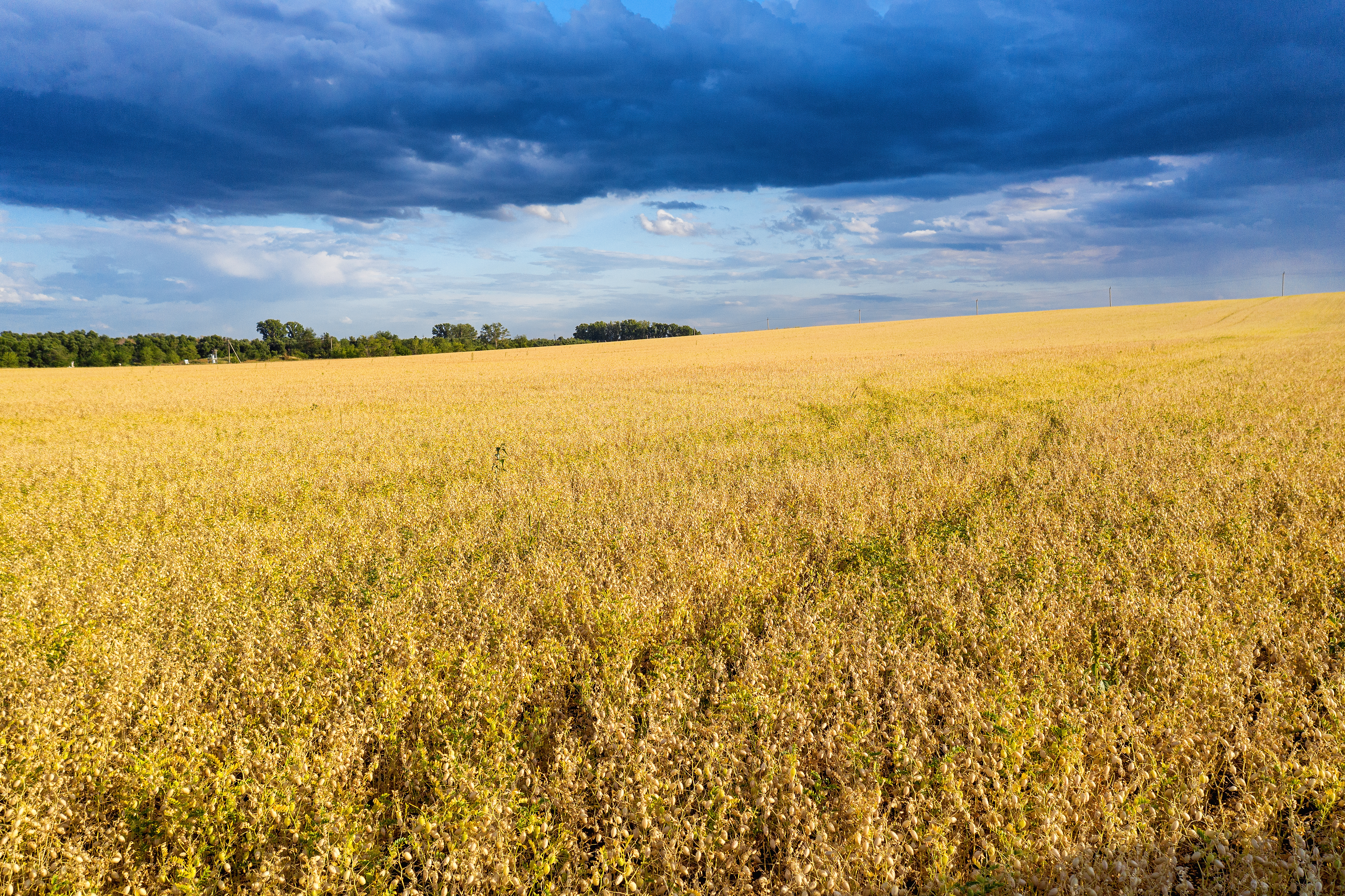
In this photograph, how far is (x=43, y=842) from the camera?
109 inches

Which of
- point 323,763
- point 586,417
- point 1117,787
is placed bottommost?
point 1117,787

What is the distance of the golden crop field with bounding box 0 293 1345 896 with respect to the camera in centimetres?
274

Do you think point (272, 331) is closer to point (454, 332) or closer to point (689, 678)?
point (454, 332)

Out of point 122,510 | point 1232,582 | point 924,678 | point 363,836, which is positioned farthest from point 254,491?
point 1232,582

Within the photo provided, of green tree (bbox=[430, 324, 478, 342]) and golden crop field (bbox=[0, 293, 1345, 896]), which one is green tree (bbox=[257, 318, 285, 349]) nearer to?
green tree (bbox=[430, 324, 478, 342])

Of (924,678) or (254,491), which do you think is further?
(254,491)

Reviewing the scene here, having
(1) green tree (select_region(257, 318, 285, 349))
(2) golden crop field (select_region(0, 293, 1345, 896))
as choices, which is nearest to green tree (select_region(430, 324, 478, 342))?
(1) green tree (select_region(257, 318, 285, 349))

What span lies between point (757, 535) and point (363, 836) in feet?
14.2

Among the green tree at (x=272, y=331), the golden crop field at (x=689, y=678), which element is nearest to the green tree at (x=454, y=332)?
the green tree at (x=272, y=331)

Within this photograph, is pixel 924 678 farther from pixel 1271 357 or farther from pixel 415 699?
pixel 1271 357

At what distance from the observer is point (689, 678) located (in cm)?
375

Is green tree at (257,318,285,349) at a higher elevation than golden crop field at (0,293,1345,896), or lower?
higher

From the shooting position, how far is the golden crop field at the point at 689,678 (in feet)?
9.00

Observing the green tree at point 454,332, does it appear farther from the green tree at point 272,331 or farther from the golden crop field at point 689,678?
the golden crop field at point 689,678
